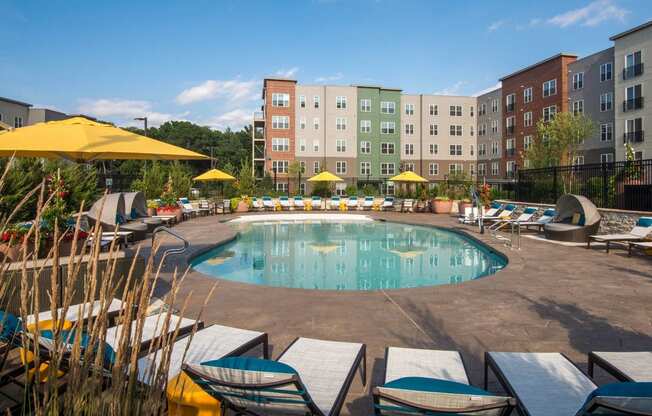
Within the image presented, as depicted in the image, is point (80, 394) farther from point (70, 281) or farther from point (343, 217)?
point (343, 217)

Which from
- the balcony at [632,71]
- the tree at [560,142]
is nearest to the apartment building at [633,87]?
the balcony at [632,71]

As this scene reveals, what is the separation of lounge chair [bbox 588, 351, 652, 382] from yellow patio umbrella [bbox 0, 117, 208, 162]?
5.54 metres

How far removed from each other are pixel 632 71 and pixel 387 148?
78.0 feet

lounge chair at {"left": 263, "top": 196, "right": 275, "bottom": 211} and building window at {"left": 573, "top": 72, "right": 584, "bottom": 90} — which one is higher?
building window at {"left": 573, "top": 72, "right": 584, "bottom": 90}

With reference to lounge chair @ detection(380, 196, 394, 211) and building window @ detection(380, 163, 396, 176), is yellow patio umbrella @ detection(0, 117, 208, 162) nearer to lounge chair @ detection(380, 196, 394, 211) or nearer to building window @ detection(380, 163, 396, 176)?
lounge chair @ detection(380, 196, 394, 211)

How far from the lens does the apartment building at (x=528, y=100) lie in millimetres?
39800

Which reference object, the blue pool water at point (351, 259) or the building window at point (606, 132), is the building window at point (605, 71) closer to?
the building window at point (606, 132)

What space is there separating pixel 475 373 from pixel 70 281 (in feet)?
11.9

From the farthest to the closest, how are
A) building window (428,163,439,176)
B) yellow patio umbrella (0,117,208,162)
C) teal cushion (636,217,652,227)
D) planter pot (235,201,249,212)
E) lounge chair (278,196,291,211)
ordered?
building window (428,163,439,176) < lounge chair (278,196,291,211) < planter pot (235,201,249,212) < teal cushion (636,217,652,227) < yellow patio umbrella (0,117,208,162)

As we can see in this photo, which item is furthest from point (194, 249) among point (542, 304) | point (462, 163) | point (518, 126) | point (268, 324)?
point (462, 163)

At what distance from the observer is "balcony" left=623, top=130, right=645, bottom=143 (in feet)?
104

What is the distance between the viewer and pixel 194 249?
1143 cm

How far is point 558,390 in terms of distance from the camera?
2.89m

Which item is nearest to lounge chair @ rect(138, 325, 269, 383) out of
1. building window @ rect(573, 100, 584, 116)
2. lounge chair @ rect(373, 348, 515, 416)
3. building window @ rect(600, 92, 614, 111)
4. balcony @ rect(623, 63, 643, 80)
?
lounge chair @ rect(373, 348, 515, 416)
